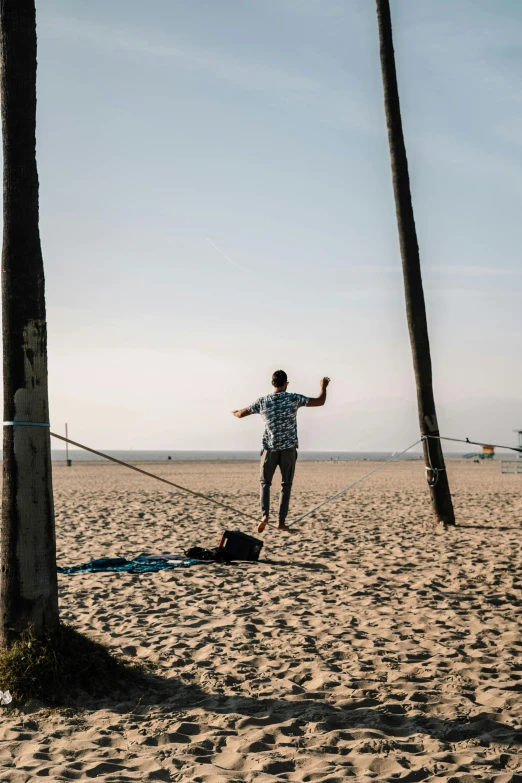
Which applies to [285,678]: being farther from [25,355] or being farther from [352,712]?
[25,355]

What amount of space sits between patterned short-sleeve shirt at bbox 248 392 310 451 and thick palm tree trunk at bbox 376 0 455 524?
2934 mm

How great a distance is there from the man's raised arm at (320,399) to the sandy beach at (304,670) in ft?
6.48

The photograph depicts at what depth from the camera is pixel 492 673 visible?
5.18 m

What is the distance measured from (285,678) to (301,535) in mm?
6923

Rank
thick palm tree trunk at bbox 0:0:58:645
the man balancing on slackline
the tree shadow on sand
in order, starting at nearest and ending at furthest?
1. the tree shadow on sand
2. thick palm tree trunk at bbox 0:0:58:645
3. the man balancing on slackline

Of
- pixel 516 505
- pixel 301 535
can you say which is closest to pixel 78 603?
pixel 301 535

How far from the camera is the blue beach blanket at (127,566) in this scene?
8.99 meters

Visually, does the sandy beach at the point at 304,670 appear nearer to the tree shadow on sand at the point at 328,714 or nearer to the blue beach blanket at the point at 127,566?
the tree shadow on sand at the point at 328,714

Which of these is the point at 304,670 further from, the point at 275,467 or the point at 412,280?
the point at 412,280

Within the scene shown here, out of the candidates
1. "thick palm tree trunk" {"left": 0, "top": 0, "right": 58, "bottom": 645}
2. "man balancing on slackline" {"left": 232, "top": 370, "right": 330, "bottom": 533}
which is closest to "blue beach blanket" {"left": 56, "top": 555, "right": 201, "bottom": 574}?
"man balancing on slackline" {"left": 232, "top": 370, "right": 330, "bottom": 533}

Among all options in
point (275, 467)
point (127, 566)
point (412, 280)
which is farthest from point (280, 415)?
point (412, 280)

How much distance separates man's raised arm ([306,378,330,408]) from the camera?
9586 millimetres

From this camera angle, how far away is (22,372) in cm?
496

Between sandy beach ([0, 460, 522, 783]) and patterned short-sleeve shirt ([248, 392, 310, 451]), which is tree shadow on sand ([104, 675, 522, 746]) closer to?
sandy beach ([0, 460, 522, 783])
